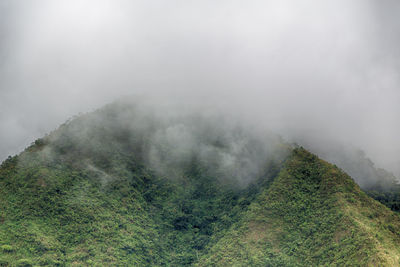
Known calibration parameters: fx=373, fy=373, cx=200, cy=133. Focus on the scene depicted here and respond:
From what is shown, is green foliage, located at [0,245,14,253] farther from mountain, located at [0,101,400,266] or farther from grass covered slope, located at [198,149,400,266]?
grass covered slope, located at [198,149,400,266]

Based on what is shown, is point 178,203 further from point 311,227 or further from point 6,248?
point 6,248

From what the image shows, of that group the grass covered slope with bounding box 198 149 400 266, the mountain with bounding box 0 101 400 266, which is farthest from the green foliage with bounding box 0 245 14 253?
the grass covered slope with bounding box 198 149 400 266

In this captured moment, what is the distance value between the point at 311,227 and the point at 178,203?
2962cm

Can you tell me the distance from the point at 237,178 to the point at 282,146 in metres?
12.3

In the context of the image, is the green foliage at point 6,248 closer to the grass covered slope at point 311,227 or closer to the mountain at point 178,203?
the mountain at point 178,203

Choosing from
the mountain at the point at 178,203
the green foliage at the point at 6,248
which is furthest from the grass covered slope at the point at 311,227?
the green foliage at the point at 6,248

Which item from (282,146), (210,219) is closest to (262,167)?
(282,146)

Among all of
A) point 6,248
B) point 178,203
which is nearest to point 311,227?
point 178,203

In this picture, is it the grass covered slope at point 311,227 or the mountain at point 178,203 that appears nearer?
the grass covered slope at point 311,227

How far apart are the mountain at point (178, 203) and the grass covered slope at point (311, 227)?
193mm

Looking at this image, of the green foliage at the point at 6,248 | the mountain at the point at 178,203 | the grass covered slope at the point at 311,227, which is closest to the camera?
the grass covered slope at the point at 311,227

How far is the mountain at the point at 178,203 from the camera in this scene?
197 ft

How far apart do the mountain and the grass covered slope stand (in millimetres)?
193

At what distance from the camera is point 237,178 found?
3314 inches
